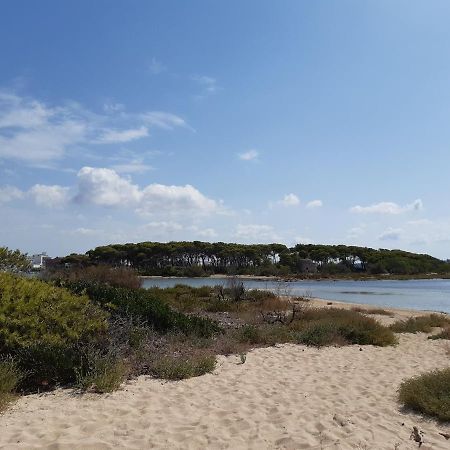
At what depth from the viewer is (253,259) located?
9869cm

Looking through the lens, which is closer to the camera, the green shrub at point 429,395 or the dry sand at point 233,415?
the dry sand at point 233,415

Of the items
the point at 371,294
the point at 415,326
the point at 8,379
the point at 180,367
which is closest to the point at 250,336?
the point at 180,367

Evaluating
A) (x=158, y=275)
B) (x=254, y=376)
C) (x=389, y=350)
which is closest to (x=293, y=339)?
(x=389, y=350)

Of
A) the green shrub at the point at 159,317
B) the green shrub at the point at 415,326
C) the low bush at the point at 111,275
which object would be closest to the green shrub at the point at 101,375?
the green shrub at the point at 159,317

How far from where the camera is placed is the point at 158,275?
7919 centimetres

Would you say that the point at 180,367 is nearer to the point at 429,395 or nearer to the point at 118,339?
the point at 118,339

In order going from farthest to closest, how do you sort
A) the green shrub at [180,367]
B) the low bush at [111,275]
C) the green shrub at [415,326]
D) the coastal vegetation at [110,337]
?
the low bush at [111,275] → the green shrub at [415,326] → the green shrub at [180,367] → the coastal vegetation at [110,337]

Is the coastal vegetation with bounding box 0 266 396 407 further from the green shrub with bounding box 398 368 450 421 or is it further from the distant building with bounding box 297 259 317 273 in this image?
the distant building with bounding box 297 259 317 273

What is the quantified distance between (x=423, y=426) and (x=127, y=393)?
13.6ft

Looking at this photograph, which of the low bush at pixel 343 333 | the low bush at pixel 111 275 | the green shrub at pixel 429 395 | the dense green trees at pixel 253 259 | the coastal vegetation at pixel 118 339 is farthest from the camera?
the dense green trees at pixel 253 259

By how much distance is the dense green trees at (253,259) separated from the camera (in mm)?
84688

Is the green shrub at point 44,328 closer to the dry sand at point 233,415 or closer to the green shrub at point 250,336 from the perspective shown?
the dry sand at point 233,415

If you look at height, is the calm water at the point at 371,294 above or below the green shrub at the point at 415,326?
below

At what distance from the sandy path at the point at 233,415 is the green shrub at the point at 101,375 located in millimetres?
207
